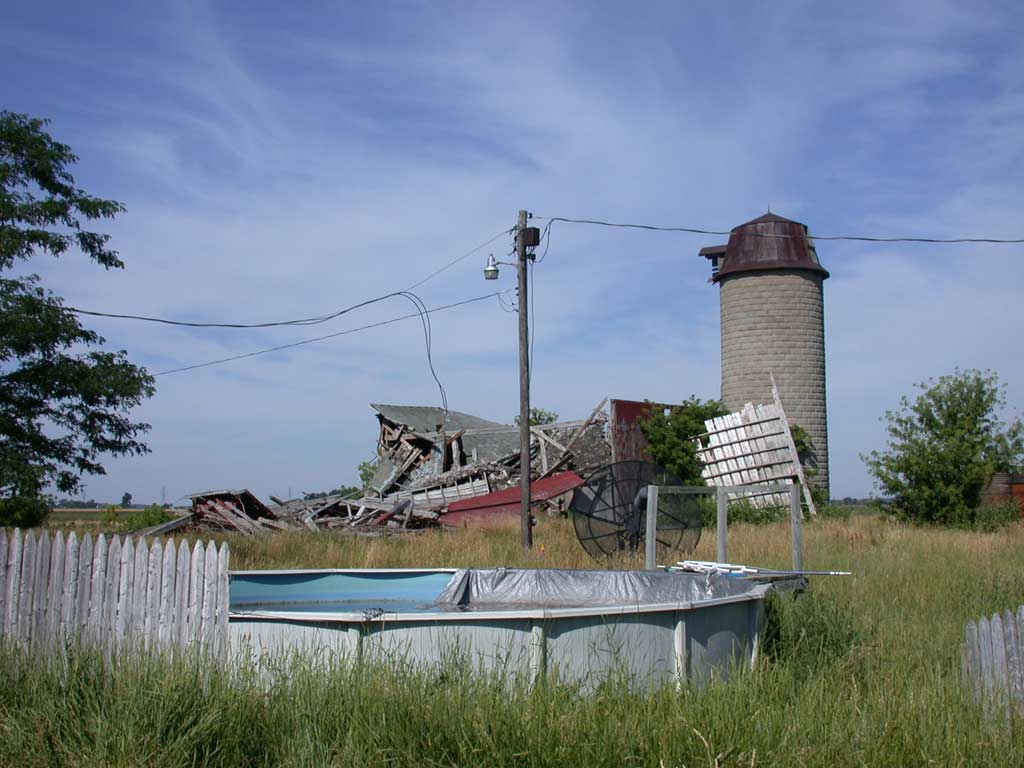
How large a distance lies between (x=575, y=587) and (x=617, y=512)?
16.5ft

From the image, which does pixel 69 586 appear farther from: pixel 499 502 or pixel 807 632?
pixel 499 502

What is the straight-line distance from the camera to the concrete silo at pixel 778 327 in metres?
31.7

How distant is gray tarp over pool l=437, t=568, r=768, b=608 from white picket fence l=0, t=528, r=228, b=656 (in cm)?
387

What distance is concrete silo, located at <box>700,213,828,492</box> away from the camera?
3170cm

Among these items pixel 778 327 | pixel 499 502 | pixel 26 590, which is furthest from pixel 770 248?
pixel 26 590

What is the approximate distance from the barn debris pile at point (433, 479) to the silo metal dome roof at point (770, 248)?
817 cm

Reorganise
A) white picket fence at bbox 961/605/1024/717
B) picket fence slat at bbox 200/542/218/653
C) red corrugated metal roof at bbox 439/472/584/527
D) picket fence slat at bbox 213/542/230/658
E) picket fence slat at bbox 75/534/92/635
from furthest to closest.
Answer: red corrugated metal roof at bbox 439/472/584/527
picket fence slat at bbox 75/534/92/635
picket fence slat at bbox 200/542/218/653
picket fence slat at bbox 213/542/230/658
white picket fence at bbox 961/605/1024/717

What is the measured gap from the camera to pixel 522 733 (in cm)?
499

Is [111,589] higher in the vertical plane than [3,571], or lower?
lower

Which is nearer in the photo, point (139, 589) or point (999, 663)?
point (999, 663)

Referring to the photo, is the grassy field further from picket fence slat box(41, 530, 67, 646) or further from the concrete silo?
the concrete silo

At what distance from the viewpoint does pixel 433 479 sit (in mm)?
30234

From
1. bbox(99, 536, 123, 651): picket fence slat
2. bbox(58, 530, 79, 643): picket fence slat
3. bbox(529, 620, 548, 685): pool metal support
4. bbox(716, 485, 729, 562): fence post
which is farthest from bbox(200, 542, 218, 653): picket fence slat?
bbox(716, 485, 729, 562): fence post

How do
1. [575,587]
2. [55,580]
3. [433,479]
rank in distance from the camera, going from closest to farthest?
1. [55,580]
2. [575,587]
3. [433,479]
